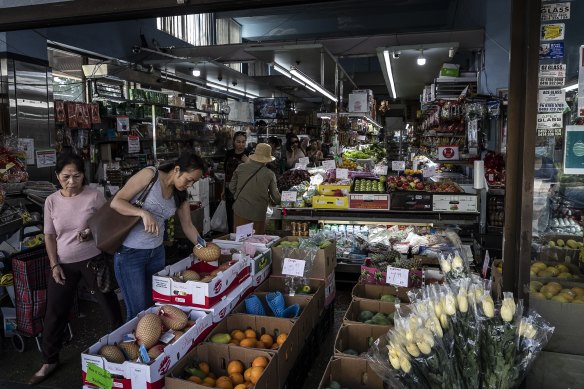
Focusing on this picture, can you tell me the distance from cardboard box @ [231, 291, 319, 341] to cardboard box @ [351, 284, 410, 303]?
0.38 metres

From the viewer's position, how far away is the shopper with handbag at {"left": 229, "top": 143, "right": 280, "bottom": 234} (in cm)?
543

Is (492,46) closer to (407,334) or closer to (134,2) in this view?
(134,2)

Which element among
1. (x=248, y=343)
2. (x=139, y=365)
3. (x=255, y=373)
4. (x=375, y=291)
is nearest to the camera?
(x=139, y=365)

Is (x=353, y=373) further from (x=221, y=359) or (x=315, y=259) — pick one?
(x=315, y=259)

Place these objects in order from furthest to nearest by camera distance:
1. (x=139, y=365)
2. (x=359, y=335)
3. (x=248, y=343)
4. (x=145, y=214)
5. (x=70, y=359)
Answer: (x=70, y=359)
(x=145, y=214)
(x=359, y=335)
(x=248, y=343)
(x=139, y=365)

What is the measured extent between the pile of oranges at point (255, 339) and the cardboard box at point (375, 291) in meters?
0.88

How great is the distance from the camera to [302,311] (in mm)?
3207

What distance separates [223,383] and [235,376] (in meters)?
0.12

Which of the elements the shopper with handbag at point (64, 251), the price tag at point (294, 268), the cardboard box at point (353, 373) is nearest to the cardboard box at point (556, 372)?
the cardboard box at point (353, 373)

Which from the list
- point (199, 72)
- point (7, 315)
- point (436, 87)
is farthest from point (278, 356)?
point (199, 72)

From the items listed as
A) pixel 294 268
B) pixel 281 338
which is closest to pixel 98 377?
pixel 281 338

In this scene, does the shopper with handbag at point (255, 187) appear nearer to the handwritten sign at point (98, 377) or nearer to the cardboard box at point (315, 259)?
the cardboard box at point (315, 259)

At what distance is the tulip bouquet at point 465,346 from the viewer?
1864mm

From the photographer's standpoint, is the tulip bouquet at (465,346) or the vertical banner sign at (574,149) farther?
the vertical banner sign at (574,149)
